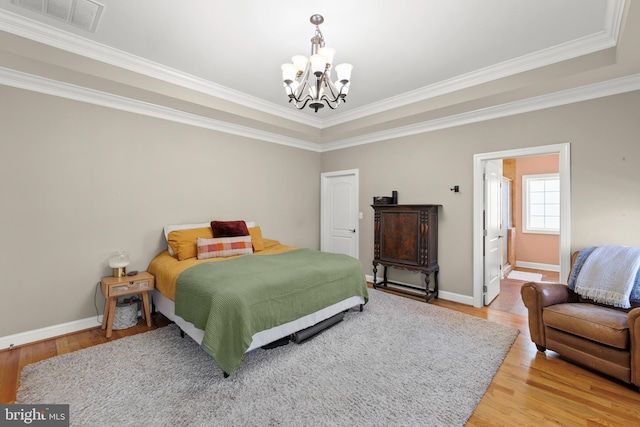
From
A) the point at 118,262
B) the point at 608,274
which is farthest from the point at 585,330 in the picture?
the point at 118,262

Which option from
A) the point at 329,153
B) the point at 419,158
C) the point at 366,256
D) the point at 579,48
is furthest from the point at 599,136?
the point at 329,153

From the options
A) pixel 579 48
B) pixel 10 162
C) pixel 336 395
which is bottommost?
pixel 336 395

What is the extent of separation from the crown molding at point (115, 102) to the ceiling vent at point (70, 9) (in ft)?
2.75

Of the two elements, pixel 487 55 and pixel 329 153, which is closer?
pixel 487 55

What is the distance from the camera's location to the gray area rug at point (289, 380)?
1.84 meters

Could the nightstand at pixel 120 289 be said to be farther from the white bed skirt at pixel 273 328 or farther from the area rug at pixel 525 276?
the area rug at pixel 525 276

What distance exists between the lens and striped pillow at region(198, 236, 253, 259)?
339cm

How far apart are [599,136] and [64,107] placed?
5640mm

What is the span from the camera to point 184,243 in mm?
3410

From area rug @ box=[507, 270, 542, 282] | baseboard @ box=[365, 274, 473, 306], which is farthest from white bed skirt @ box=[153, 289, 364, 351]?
area rug @ box=[507, 270, 542, 282]

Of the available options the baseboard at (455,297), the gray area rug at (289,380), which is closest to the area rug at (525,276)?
the baseboard at (455,297)

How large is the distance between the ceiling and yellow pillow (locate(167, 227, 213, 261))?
160 centimetres

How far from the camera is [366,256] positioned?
5.05 meters

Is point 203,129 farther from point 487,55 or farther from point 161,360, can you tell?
point 487,55
